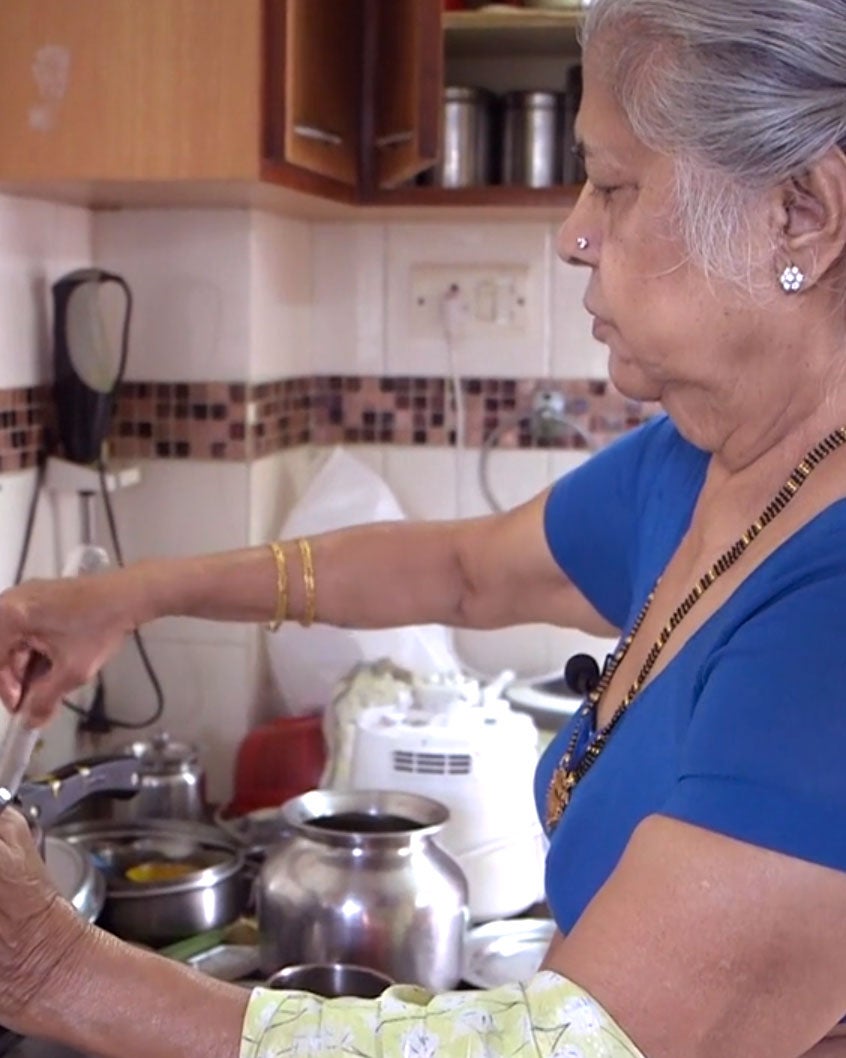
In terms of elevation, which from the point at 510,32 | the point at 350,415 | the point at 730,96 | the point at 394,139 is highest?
the point at 510,32

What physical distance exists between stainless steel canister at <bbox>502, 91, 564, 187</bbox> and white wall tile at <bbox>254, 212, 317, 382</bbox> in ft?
0.99

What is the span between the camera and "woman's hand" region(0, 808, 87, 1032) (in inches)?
31.2

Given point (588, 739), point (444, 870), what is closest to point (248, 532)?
point (444, 870)

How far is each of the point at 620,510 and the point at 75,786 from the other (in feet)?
1.85

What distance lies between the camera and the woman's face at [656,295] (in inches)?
34.7

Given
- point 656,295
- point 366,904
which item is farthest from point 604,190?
point 366,904

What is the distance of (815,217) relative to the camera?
2.79 feet

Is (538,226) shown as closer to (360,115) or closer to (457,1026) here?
(360,115)

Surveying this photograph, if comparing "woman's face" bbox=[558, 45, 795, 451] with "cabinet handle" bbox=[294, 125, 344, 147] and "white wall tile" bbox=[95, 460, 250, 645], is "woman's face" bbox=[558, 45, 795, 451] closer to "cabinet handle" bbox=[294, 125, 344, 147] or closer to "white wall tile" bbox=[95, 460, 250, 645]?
"cabinet handle" bbox=[294, 125, 344, 147]

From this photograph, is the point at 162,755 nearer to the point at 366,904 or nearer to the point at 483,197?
the point at 366,904

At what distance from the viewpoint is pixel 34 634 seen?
1216 millimetres

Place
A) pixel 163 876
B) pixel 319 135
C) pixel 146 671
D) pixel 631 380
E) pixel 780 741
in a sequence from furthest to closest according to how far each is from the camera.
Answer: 1. pixel 146 671
2. pixel 319 135
3. pixel 163 876
4. pixel 631 380
5. pixel 780 741

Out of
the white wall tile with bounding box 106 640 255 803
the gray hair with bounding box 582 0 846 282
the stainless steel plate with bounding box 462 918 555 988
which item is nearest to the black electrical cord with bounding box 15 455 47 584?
the white wall tile with bounding box 106 640 255 803

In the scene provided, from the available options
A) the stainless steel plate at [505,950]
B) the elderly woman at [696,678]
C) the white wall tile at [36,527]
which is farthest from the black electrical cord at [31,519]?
the elderly woman at [696,678]
